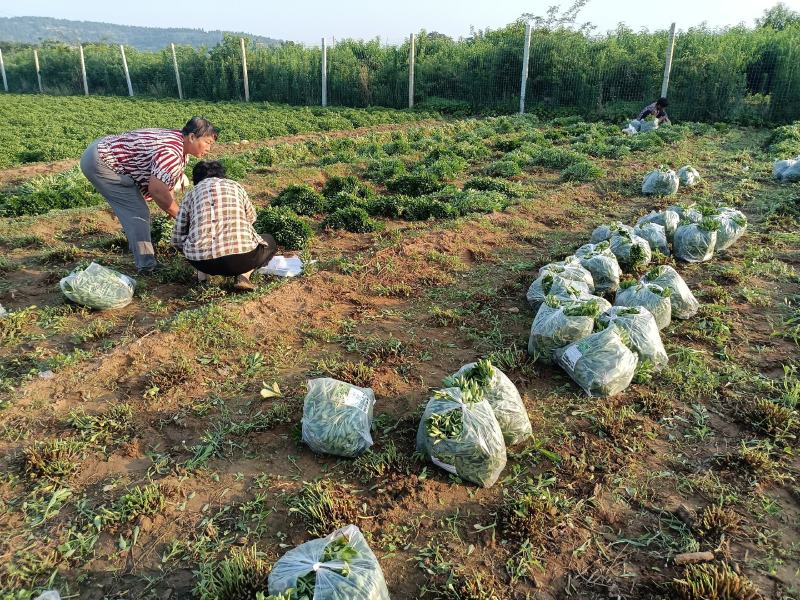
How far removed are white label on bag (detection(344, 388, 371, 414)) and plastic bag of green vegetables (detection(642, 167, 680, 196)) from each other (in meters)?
8.03

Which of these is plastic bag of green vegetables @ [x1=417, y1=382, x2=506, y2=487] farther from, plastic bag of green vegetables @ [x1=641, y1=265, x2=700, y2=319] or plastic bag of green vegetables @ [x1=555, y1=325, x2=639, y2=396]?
plastic bag of green vegetables @ [x1=641, y1=265, x2=700, y2=319]

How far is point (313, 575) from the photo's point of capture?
2.25 meters

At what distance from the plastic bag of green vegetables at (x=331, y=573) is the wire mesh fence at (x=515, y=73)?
2176 cm

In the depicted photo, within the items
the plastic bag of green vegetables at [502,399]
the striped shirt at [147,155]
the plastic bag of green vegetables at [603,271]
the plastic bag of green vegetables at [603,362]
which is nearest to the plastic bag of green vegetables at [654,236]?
the plastic bag of green vegetables at [603,271]

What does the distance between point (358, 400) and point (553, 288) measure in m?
2.46

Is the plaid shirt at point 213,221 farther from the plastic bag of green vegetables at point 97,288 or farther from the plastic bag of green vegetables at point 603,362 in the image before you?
the plastic bag of green vegetables at point 603,362

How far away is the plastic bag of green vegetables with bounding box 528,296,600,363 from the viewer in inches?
167

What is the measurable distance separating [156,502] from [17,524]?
742 mm

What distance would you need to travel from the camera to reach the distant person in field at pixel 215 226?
5219 mm

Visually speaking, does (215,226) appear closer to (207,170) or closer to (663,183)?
(207,170)

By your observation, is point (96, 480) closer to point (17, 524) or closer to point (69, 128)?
point (17, 524)

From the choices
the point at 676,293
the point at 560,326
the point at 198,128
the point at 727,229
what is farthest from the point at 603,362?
the point at 198,128

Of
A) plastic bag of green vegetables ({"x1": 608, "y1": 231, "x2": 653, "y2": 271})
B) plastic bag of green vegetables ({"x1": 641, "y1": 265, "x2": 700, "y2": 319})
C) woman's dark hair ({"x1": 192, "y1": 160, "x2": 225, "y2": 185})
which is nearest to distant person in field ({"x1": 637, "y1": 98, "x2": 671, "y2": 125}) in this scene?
plastic bag of green vegetables ({"x1": 608, "y1": 231, "x2": 653, "y2": 271})

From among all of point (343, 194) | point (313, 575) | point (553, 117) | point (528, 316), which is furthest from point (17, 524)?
point (553, 117)
